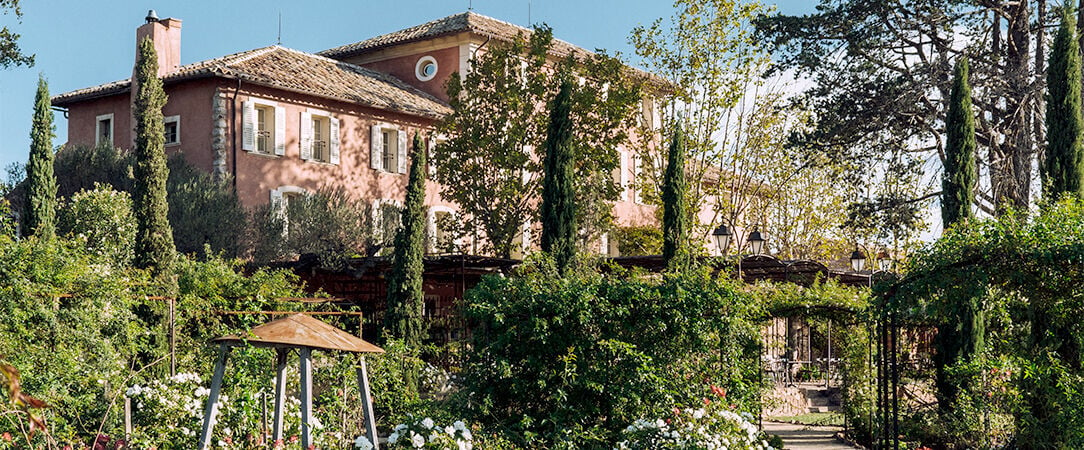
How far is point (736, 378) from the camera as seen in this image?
1045cm

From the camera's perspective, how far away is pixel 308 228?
2411cm

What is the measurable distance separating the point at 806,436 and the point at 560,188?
19.4ft

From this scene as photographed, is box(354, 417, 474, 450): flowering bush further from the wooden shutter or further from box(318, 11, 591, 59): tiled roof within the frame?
the wooden shutter

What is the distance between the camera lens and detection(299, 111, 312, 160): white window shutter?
25734mm

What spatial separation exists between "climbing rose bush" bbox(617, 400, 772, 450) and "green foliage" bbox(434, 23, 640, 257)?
15.1 meters

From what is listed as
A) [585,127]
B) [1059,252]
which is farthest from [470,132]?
[1059,252]

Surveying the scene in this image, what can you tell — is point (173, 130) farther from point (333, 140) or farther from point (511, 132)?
point (511, 132)

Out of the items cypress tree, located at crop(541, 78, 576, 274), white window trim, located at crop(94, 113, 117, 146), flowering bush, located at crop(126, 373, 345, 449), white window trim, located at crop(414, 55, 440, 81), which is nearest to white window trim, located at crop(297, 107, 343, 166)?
white window trim, located at crop(414, 55, 440, 81)

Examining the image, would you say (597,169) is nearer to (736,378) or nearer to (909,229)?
(909,229)

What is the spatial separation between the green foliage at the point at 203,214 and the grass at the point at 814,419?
37.1ft

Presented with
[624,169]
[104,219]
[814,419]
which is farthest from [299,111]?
[814,419]

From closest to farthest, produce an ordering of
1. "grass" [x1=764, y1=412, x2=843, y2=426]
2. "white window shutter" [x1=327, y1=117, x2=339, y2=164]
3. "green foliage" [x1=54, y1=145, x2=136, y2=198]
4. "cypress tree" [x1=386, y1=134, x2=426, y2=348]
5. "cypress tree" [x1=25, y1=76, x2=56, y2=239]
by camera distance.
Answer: "grass" [x1=764, y1=412, x2=843, y2=426]
"cypress tree" [x1=386, y1=134, x2=426, y2=348]
"cypress tree" [x1=25, y1=76, x2=56, y2=239]
"green foliage" [x1=54, y1=145, x2=136, y2=198]
"white window shutter" [x1=327, y1=117, x2=339, y2=164]

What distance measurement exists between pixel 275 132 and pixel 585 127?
7.15 m

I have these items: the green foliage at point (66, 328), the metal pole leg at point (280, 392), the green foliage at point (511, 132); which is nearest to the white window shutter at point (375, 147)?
the green foliage at point (511, 132)
